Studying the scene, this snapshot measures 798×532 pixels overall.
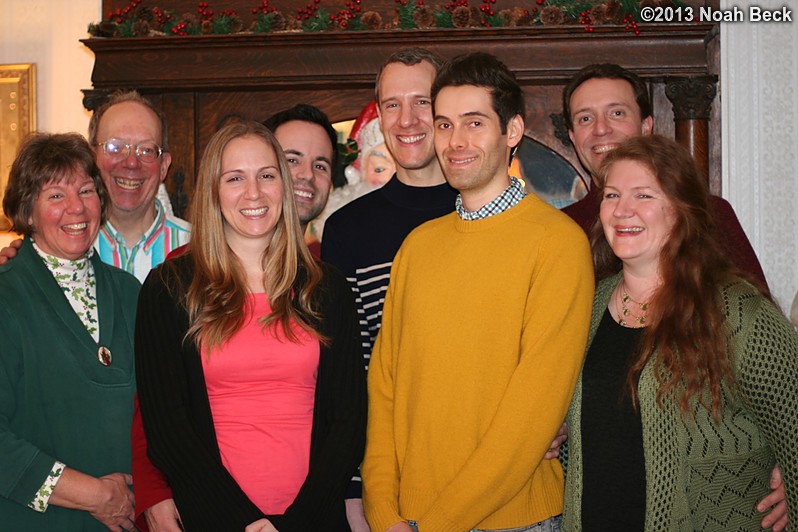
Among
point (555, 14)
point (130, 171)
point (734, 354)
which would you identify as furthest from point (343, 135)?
point (734, 354)

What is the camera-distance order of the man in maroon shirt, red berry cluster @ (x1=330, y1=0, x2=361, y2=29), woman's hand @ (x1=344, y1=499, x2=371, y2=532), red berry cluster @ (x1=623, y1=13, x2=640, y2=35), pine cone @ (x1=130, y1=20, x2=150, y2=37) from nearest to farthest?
woman's hand @ (x1=344, y1=499, x2=371, y2=532) → the man in maroon shirt → red berry cluster @ (x1=623, y1=13, x2=640, y2=35) → red berry cluster @ (x1=330, y1=0, x2=361, y2=29) → pine cone @ (x1=130, y1=20, x2=150, y2=37)

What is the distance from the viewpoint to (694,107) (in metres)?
3.78

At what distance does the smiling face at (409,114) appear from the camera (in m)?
2.39

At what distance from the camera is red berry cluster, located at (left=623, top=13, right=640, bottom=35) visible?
12.2 ft

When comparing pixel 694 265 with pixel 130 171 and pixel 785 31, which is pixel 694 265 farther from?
pixel 785 31

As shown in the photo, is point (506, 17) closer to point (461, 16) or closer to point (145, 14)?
point (461, 16)

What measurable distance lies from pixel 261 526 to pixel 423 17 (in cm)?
272

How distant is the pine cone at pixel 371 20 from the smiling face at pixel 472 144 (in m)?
1.98

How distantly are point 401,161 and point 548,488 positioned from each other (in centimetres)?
102

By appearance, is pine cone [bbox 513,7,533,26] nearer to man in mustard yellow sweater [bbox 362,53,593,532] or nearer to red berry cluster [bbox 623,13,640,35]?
red berry cluster [bbox 623,13,640,35]

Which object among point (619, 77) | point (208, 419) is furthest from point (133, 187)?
point (619, 77)

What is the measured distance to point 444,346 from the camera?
6.38ft

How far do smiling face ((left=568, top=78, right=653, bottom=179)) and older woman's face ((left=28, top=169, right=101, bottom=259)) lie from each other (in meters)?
1.59

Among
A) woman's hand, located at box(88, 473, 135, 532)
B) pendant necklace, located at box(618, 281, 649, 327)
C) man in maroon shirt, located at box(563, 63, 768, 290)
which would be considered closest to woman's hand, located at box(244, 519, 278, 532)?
woman's hand, located at box(88, 473, 135, 532)
